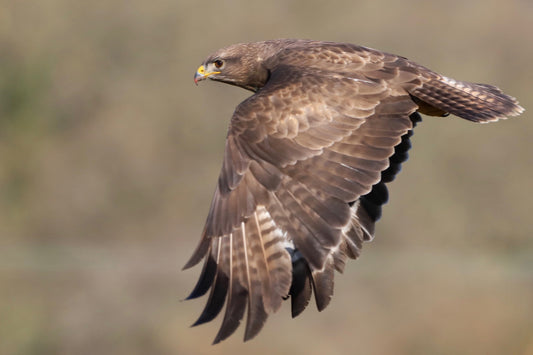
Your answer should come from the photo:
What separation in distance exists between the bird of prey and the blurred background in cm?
1020

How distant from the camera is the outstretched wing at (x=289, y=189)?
278 inches

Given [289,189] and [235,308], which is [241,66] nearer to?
[289,189]

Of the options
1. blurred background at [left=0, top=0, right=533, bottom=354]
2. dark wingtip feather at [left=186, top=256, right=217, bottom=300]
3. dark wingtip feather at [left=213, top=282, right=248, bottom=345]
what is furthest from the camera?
blurred background at [left=0, top=0, right=533, bottom=354]

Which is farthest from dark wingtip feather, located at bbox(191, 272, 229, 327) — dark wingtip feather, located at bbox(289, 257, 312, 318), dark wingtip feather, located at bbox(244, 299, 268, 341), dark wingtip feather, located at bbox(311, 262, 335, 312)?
dark wingtip feather, located at bbox(311, 262, 335, 312)

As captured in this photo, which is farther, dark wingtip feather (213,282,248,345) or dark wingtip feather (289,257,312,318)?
dark wingtip feather (289,257,312,318)

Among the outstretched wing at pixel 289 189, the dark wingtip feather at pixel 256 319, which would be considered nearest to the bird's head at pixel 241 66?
the outstretched wing at pixel 289 189

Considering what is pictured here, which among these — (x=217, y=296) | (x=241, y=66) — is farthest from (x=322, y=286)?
(x=241, y=66)

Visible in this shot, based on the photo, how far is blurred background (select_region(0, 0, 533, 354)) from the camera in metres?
19.2

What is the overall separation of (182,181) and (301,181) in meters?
21.9

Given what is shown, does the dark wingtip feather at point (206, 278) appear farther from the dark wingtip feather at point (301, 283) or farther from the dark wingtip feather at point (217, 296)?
the dark wingtip feather at point (301, 283)

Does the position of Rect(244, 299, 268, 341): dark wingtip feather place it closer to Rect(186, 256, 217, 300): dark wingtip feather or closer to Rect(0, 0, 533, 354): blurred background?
Rect(186, 256, 217, 300): dark wingtip feather

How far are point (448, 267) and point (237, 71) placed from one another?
591 inches

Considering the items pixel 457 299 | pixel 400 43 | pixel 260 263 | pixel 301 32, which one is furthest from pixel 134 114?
pixel 260 263

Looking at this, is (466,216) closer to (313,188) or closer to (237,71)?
(237,71)
